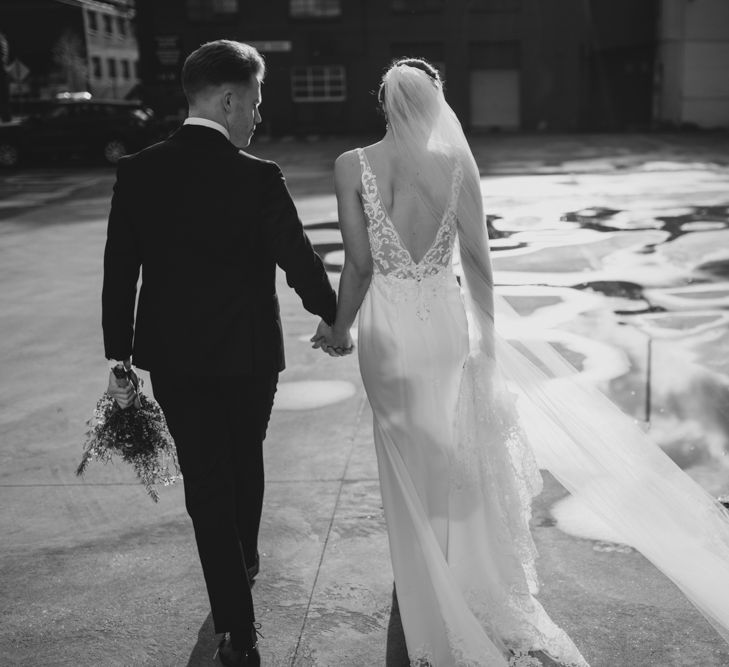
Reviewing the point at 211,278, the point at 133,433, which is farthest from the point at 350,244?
the point at 133,433

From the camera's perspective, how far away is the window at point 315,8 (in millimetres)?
33281

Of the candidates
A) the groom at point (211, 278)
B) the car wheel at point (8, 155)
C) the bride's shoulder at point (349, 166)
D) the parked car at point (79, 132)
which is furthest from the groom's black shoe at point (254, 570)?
the car wheel at point (8, 155)

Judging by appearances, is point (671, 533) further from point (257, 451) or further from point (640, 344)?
point (640, 344)

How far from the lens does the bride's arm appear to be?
9.86ft

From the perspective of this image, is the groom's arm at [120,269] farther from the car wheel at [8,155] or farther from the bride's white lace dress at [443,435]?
the car wheel at [8,155]

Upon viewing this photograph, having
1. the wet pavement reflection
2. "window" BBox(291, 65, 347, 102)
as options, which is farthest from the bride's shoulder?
"window" BBox(291, 65, 347, 102)

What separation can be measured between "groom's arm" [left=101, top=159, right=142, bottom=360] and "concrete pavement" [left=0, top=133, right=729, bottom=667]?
1.03 meters

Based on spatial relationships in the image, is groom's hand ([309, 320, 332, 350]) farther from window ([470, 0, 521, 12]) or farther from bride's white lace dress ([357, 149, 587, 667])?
window ([470, 0, 521, 12])

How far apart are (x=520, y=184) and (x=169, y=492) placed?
45.2ft

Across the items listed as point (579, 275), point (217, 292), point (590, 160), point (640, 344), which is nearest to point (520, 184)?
point (590, 160)

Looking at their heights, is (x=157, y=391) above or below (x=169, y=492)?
above

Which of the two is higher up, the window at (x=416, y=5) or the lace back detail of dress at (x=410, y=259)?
the window at (x=416, y=5)

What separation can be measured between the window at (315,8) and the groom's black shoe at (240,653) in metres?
32.9

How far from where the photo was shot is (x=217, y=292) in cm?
283
